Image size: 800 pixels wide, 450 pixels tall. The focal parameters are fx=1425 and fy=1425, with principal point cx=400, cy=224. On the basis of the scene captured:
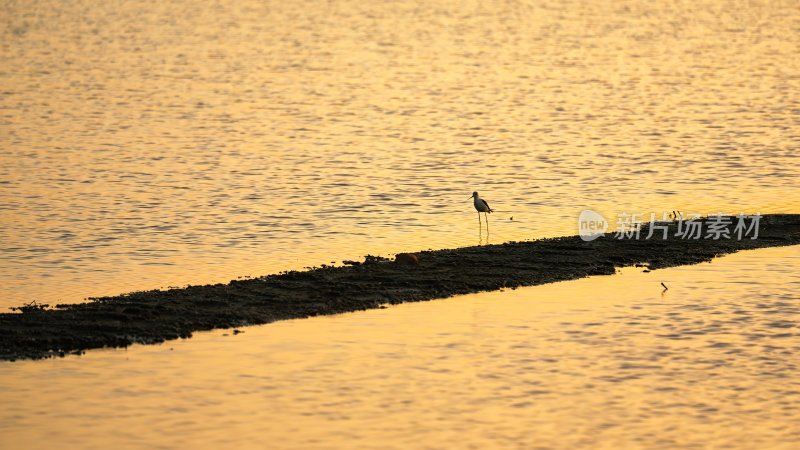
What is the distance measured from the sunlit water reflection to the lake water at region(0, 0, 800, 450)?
0.05 meters

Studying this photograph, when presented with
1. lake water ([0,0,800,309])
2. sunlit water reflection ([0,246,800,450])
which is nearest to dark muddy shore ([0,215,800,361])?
sunlit water reflection ([0,246,800,450])

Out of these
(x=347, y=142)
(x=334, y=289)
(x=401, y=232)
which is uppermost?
(x=347, y=142)

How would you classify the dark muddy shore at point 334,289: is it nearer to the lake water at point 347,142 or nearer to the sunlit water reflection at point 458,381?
the sunlit water reflection at point 458,381

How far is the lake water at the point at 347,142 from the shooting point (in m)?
27.9

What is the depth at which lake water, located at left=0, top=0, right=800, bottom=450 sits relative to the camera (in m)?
16.5

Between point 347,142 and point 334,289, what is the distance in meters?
23.7

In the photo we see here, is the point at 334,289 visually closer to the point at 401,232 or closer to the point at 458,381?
the point at 458,381

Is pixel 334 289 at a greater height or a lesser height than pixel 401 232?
lesser

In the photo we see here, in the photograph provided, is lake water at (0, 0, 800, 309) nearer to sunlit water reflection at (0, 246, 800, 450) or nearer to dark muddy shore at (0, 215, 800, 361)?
dark muddy shore at (0, 215, 800, 361)

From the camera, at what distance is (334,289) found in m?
21.7

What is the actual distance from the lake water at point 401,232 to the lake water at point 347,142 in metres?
0.15

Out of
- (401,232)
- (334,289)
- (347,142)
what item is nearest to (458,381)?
(334,289)

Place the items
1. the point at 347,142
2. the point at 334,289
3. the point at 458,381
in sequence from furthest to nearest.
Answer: the point at 347,142 → the point at 334,289 → the point at 458,381

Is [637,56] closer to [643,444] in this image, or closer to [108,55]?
[108,55]
